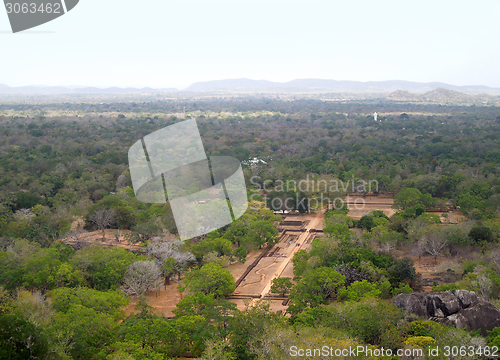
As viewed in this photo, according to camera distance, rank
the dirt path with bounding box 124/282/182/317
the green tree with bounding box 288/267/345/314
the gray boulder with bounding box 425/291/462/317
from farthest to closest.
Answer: the dirt path with bounding box 124/282/182/317, the green tree with bounding box 288/267/345/314, the gray boulder with bounding box 425/291/462/317

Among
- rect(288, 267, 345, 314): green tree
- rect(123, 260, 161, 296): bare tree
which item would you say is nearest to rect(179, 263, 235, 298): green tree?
rect(123, 260, 161, 296): bare tree

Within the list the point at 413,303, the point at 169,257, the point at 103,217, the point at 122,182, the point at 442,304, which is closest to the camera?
the point at 442,304

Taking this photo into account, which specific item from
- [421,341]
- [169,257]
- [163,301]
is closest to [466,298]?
[421,341]

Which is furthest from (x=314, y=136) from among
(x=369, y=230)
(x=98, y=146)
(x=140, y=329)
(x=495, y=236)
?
(x=140, y=329)

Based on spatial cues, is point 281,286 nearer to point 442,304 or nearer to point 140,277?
point 140,277

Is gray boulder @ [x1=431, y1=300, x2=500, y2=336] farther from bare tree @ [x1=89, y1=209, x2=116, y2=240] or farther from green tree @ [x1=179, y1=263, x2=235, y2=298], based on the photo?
bare tree @ [x1=89, y1=209, x2=116, y2=240]

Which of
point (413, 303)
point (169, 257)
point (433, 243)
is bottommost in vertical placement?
point (433, 243)

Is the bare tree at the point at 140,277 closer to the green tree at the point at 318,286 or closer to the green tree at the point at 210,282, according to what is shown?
the green tree at the point at 210,282
